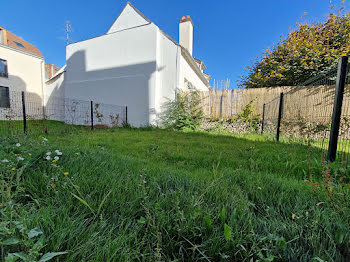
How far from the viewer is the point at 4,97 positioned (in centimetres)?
1185

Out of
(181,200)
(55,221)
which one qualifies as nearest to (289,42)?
(181,200)

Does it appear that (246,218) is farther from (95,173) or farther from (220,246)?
(95,173)

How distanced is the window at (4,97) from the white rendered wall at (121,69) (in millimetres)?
7173

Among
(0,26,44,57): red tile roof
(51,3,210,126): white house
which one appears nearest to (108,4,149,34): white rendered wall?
(51,3,210,126): white house

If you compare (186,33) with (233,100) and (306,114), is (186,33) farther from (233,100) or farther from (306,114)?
(306,114)

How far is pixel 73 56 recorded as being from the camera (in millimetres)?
9461

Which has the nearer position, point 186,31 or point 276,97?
point 276,97

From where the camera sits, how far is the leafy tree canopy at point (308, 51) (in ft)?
22.0

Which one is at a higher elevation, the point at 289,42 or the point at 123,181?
the point at 289,42

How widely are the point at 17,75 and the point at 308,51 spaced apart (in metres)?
19.9

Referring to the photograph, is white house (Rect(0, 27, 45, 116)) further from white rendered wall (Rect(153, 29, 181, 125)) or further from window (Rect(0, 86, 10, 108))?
white rendered wall (Rect(153, 29, 181, 125))

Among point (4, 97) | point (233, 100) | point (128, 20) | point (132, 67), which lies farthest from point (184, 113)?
point (4, 97)

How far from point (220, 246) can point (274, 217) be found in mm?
423

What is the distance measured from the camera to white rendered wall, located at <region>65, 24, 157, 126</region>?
23.6 feet
